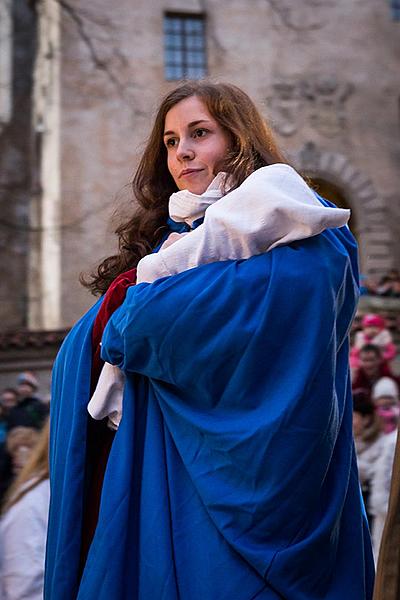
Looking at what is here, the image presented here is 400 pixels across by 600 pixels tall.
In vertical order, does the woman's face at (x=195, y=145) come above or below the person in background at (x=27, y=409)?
above

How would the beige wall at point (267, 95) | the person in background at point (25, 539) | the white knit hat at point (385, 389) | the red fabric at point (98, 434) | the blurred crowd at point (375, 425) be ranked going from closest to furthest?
the red fabric at point (98, 434) → the person in background at point (25, 539) → the blurred crowd at point (375, 425) → the white knit hat at point (385, 389) → the beige wall at point (267, 95)

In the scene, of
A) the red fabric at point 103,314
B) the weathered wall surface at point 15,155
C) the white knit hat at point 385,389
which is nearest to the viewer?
the red fabric at point 103,314

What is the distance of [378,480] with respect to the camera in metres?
5.21

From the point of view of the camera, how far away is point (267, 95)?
790 inches

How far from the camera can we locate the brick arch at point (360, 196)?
66.3 ft

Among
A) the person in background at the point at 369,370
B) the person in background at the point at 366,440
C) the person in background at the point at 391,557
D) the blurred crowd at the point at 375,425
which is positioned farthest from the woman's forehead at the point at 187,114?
the person in background at the point at 369,370

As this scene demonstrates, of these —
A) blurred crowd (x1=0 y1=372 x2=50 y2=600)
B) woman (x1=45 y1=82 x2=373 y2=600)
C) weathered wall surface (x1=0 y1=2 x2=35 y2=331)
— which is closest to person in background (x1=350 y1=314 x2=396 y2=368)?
blurred crowd (x1=0 y1=372 x2=50 y2=600)

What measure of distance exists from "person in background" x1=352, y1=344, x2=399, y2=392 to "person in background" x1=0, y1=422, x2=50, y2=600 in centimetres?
302

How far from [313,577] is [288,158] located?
127cm

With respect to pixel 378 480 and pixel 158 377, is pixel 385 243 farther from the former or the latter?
pixel 158 377

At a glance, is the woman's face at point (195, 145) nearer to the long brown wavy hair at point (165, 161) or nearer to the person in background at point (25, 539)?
the long brown wavy hair at point (165, 161)

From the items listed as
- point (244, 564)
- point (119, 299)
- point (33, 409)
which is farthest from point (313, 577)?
point (33, 409)

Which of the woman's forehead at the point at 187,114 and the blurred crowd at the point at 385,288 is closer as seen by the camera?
the woman's forehead at the point at 187,114

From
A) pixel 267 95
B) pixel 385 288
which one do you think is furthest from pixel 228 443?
pixel 267 95
